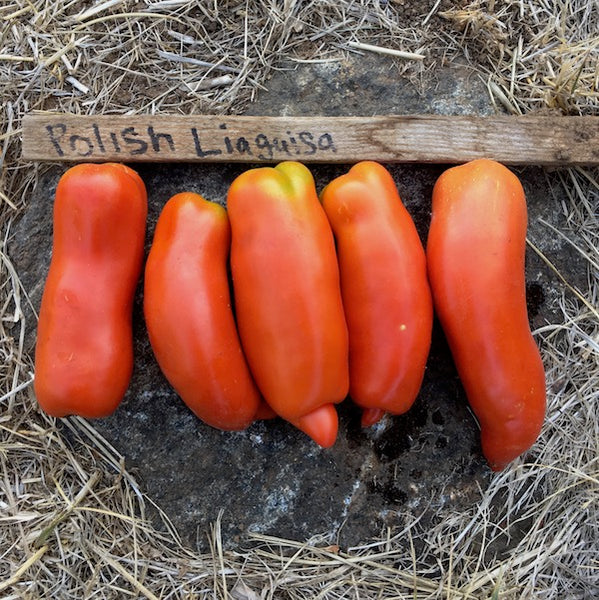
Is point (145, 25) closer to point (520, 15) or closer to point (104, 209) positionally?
point (104, 209)

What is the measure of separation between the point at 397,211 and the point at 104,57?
0.77 meters

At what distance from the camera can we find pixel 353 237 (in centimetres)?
128

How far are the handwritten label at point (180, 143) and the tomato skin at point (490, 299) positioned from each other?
32 centimetres

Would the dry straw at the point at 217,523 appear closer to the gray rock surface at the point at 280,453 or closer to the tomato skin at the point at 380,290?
the gray rock surface at the point at 280,453

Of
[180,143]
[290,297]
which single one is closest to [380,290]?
[290,297]

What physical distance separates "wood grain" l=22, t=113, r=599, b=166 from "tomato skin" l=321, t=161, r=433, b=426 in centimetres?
16

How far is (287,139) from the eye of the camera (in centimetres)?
142

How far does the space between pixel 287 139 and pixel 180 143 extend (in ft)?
0.75

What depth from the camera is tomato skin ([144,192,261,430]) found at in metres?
1.23

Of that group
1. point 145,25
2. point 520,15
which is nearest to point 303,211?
point 145,25

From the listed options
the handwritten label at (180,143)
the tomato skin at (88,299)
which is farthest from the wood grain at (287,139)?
the tomato skin at (88,299)

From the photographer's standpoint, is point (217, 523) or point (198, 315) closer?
point (198, 315)

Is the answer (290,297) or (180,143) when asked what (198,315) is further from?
(180,143)

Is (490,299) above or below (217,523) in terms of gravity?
above
